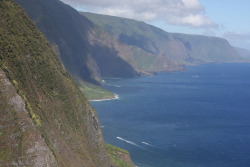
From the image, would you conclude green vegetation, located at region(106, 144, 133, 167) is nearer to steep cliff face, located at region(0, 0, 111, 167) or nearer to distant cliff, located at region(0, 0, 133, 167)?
distant cliff, located at region(0, 0, 133, 167)

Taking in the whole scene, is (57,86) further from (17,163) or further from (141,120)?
(141,120)

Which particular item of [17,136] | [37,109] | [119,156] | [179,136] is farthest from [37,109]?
[179,136]

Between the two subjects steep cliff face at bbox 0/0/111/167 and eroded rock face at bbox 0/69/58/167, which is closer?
eroded rock face at bbox 0/69/58/167

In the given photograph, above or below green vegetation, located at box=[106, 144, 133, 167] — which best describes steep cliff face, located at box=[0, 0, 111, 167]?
above

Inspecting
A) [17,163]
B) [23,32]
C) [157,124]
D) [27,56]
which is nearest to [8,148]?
[17,163]

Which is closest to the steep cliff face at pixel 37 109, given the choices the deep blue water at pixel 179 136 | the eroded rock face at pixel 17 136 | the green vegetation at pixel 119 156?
the eroded rock face at pixel 17 136

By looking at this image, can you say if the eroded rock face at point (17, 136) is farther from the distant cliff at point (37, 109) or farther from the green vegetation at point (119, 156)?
the green vegetation at point (119, 156)

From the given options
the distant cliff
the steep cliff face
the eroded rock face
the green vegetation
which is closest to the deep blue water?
the green vegetation

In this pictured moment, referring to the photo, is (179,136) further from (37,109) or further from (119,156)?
(37,109)
